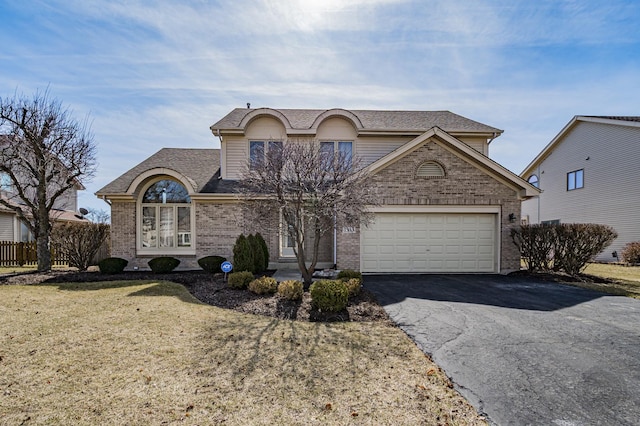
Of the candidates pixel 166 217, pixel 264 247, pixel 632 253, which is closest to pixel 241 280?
pixel 264 247

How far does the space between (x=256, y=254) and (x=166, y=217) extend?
4714 mm

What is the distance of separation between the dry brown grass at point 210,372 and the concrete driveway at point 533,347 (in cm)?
49

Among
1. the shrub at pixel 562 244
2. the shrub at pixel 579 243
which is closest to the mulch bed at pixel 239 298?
the shrub at pixel 562 244

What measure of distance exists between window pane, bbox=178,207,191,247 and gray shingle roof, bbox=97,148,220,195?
1.17m

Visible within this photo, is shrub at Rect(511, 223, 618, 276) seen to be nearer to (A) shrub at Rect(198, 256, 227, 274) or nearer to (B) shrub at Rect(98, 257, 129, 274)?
(A) shrub at Rect(198, 256, 227, 274)

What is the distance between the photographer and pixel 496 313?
6836 mm

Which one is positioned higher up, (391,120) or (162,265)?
(391,120)

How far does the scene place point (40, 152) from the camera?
12109 millimetres

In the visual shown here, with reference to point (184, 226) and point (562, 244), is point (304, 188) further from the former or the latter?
point (562, 244)

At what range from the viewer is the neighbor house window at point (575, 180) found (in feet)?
65.4

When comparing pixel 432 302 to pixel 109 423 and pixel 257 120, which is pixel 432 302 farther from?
pixel 257 120

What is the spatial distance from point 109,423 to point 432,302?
6.92 m

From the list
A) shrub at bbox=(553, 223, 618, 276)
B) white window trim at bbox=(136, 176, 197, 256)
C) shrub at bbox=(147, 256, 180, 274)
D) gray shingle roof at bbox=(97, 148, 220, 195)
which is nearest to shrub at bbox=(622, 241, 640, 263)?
shrub at bbox=(553, 223, 618, 276)

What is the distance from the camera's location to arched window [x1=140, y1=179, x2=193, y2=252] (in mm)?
13008
